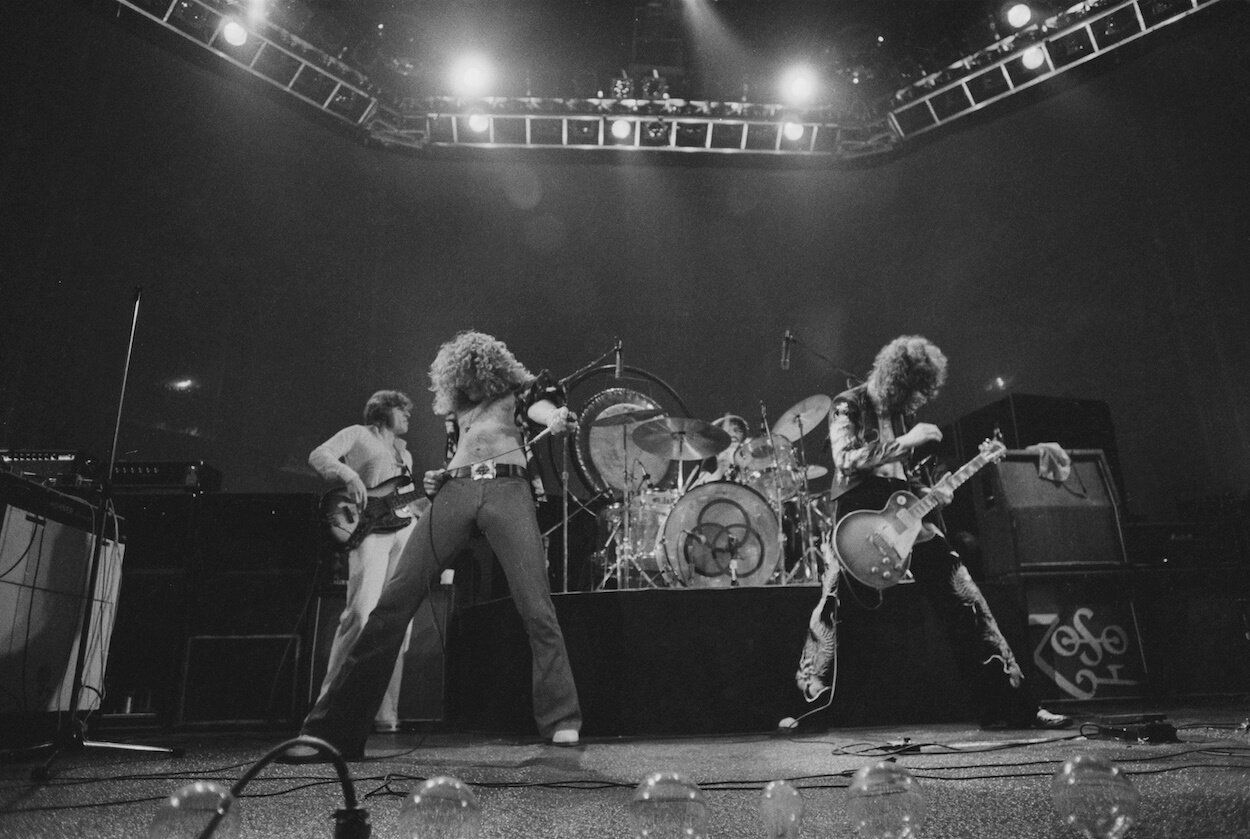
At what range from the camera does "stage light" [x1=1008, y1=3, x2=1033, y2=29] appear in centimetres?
725

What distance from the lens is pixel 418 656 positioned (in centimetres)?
641

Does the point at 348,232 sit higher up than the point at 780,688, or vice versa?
the point at 348,232

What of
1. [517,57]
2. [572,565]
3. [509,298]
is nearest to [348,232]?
[509,298]

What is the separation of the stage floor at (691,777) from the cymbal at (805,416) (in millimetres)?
3050

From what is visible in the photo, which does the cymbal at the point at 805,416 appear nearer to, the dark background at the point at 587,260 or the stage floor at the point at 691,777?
the dark background at the point at 587,260

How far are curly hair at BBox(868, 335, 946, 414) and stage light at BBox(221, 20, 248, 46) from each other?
6.47 metres

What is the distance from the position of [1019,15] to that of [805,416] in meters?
4.18

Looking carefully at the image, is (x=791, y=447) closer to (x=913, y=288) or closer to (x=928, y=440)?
(x=928, y=440)

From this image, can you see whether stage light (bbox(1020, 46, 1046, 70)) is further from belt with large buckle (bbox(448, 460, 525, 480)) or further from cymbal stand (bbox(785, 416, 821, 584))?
belt with large buckle (bbox(448, 460, 525, 480))

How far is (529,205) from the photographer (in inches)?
351

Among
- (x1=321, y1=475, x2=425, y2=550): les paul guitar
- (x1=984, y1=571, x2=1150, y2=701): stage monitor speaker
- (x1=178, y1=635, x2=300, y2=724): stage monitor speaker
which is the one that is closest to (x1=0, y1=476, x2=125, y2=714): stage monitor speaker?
(x1=178, y1=635, x2=300, y2=724): stage monitor speaker

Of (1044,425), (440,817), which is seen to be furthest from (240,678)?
(1044,425)

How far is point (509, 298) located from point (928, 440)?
5425 millimetres

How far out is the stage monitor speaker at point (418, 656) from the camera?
248 inches
